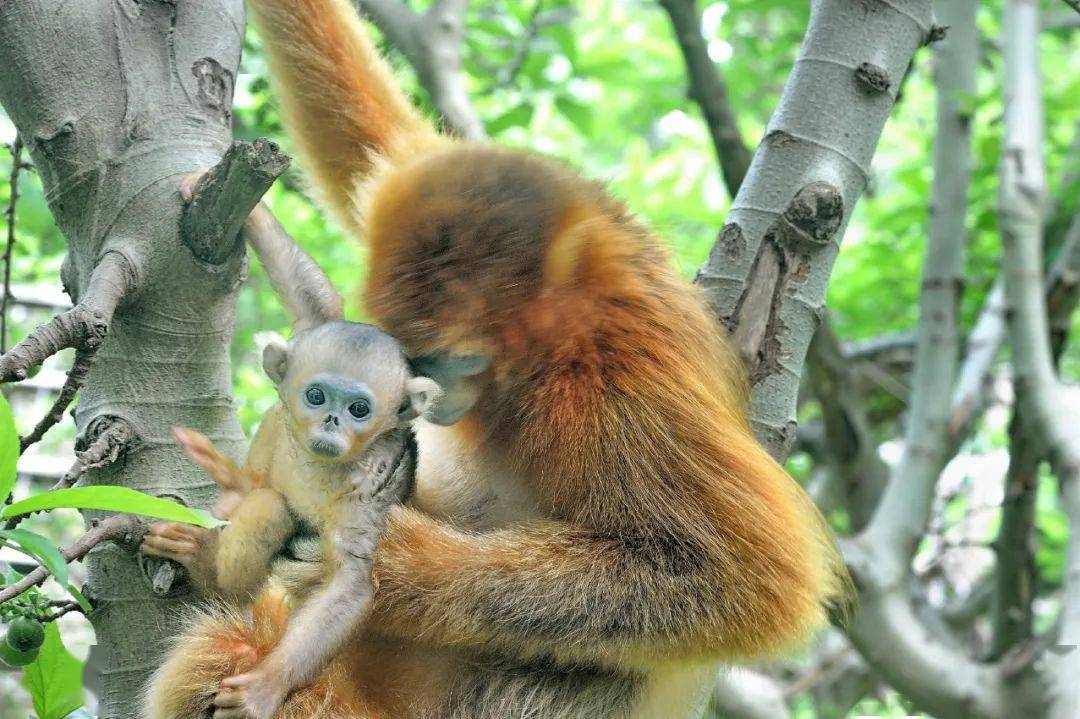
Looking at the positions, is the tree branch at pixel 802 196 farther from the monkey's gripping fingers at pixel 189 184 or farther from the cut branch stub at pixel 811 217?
the monkey's gripping fingers at pixel 189 184

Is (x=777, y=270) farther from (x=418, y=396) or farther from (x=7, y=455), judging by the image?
(x=7, y=455)

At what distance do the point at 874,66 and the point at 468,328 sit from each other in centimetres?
146

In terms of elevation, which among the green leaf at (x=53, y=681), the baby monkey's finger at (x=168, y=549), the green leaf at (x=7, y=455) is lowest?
the green leaf at (x=53, y=681)

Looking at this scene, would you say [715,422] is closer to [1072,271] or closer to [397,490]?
[397,490]

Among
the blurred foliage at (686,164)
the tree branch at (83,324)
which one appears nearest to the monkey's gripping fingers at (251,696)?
the tree branch at (83,324)

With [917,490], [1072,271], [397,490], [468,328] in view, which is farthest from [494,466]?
[1072,271]

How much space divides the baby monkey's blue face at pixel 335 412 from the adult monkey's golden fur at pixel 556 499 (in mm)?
211

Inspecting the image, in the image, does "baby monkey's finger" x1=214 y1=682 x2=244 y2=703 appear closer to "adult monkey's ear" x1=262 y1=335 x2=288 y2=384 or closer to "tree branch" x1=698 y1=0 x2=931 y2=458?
"adult monkey's ear" x1=262 y1=335 x2=288 y2=384

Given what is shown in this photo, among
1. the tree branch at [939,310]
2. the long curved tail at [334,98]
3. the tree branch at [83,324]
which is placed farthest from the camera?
the tree branch at [939,310]

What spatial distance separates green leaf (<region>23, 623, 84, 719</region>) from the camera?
2.35m

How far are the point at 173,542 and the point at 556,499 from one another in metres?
0.94

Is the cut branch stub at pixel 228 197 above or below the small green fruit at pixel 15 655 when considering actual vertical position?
above

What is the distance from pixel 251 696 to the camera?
94.7 inches

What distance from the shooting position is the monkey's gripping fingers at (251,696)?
7.82ft
